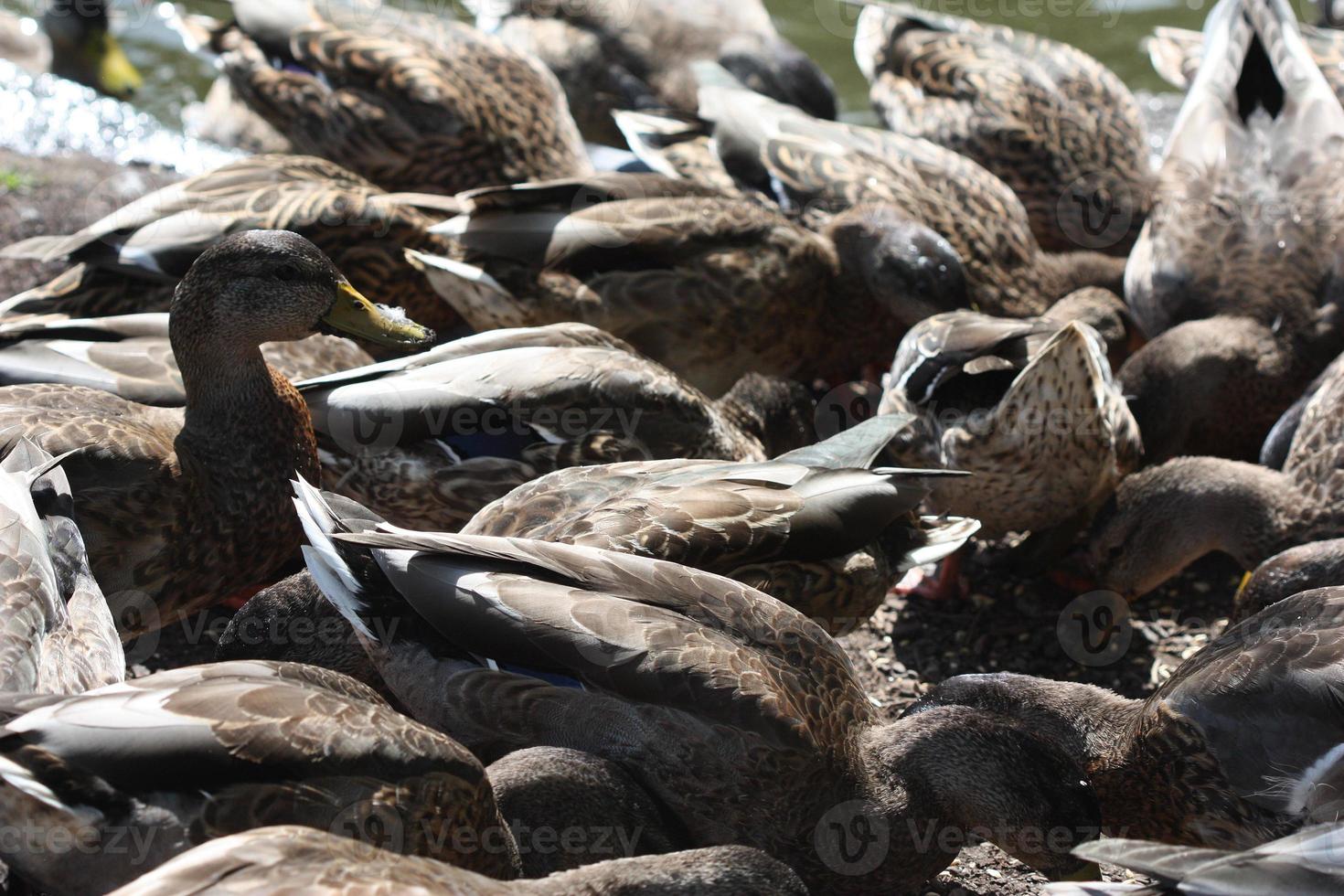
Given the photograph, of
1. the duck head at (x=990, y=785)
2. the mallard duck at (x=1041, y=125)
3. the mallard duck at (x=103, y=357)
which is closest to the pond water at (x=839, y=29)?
the mallard duck at (x=1041, y=125)

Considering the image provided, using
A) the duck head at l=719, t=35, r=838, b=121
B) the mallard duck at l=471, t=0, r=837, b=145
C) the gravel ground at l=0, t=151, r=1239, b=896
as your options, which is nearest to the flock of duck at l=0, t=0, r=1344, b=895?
the gravel ground at l=0, t=151, r=1239, b=896

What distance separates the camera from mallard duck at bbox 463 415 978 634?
11.7 ft

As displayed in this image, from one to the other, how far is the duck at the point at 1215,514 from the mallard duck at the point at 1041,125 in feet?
7.08

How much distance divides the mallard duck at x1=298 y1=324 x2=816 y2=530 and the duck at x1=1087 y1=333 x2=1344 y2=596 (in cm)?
136

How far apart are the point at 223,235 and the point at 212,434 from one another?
1156mm


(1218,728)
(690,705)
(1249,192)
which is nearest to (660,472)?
(690,705)

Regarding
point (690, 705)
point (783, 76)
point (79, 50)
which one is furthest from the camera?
point (79, 50)

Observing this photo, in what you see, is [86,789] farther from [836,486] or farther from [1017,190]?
[1017,190]

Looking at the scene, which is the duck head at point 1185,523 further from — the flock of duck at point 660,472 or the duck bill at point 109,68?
the duck bill at point 109,68

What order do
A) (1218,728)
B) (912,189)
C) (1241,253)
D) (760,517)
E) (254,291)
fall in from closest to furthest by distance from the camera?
(1218,728) < (760,517) < (254,291) < (1241,253) < (912,189)

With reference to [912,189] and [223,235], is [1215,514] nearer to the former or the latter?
[912,189]

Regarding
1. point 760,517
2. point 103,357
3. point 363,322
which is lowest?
point 103,357

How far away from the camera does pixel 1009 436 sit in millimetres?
4523

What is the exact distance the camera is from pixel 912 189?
19.7 ft
